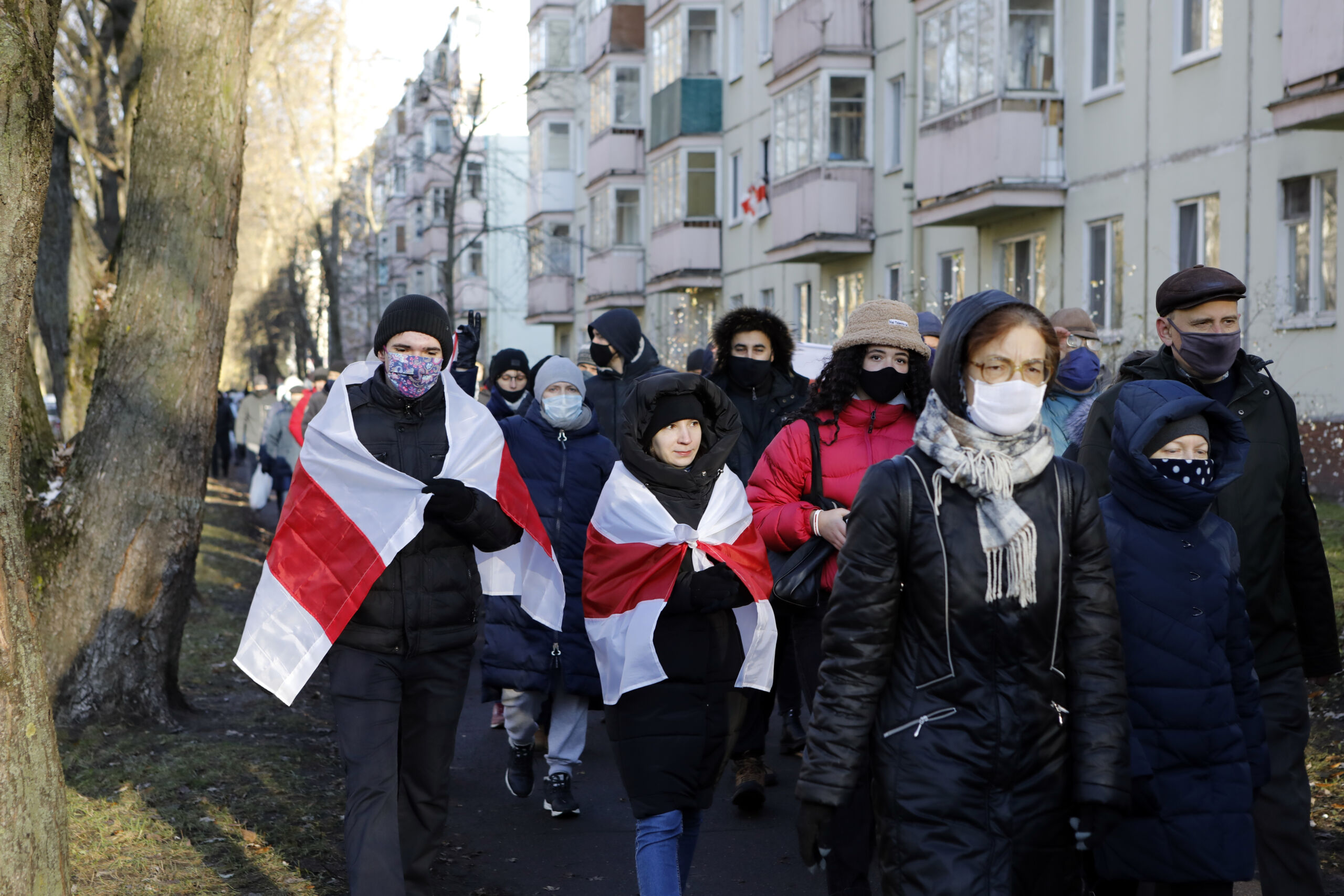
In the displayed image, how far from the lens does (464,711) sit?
988 centimetres

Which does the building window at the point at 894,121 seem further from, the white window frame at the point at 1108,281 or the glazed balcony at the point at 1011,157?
the white window frame at the point at 1108,281

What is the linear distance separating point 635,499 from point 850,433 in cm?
93

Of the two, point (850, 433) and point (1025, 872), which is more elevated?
point (850, 433)

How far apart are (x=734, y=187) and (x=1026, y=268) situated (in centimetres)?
1431

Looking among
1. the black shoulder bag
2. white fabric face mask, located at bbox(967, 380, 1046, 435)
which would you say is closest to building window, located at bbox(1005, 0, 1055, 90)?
the black shoulder bag

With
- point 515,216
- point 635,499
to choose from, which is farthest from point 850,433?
point 515,216

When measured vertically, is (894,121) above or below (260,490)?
above

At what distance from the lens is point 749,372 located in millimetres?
7512

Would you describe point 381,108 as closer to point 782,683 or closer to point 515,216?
point 515,216

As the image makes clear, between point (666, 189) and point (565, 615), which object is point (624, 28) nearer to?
point (666, 189)

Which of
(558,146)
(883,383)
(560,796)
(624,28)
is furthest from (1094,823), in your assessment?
(558,146)

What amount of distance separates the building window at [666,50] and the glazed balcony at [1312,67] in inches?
925

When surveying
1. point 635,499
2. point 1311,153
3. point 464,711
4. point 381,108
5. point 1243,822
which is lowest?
point 464,711

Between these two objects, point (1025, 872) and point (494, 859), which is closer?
point (1025, 872)
